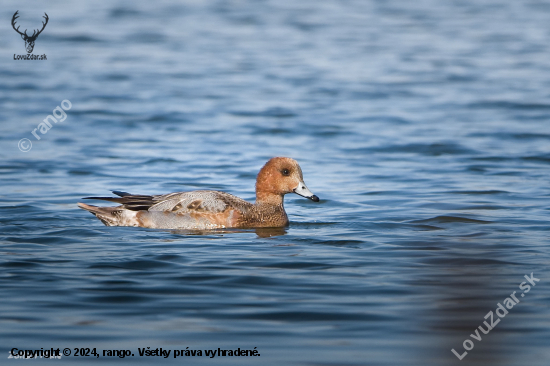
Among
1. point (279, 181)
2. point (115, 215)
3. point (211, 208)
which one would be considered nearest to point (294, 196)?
point (279, 181)

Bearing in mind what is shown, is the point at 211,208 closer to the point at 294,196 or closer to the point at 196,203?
the point at 196,203

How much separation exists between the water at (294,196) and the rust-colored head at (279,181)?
1.31 feet

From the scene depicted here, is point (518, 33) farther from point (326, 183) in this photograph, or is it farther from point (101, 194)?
point (101, 194)

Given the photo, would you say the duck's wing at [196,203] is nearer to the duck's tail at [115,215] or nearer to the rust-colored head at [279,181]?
the duck's tail at [115,215]

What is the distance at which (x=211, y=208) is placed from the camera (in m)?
8.40

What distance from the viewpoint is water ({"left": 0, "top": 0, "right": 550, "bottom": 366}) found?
16.8 feet

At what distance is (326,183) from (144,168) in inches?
113

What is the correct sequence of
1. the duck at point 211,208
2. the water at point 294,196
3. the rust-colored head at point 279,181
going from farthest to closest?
the rust-colored head at point 279,181 < the duck at point 211,208 < the water at point 294,196

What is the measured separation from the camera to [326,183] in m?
11.4

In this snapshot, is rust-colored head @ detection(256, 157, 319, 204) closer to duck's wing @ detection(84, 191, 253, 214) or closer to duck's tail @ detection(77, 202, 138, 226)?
duck's wing @ detection(84, 191, 253, 214)

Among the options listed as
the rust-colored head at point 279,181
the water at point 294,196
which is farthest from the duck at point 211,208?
the water at point 294,196

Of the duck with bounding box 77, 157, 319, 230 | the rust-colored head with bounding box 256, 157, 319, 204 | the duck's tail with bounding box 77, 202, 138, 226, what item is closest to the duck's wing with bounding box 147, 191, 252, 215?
the duck with bounding box 77, 157, 319, 230

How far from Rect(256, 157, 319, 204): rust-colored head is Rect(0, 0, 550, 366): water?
1.31 ft

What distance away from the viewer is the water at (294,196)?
5105mm
